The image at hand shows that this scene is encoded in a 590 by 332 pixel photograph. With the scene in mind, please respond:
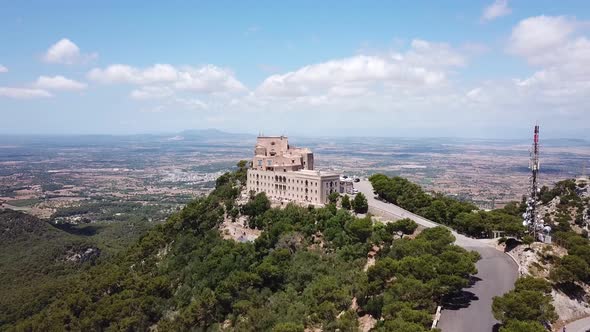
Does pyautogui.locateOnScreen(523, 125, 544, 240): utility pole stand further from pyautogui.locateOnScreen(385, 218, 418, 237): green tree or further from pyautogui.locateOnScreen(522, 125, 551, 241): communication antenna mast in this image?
pyautogui.locateOnScreen(385, 218, 418, 237): green tree

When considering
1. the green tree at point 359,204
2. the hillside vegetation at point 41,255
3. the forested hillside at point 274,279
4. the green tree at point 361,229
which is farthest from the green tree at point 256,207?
the hillside vegetation at point 41,255

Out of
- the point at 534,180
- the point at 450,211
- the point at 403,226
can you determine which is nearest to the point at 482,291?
the point at 403,226

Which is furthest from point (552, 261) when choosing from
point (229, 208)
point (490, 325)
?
point (229, 208)

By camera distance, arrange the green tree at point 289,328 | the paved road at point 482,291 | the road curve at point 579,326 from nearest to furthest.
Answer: the paved road at point 482,291, the green tree at point 289,328, the road curve at point 579,326

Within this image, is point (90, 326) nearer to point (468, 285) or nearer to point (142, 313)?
point (142, 313)

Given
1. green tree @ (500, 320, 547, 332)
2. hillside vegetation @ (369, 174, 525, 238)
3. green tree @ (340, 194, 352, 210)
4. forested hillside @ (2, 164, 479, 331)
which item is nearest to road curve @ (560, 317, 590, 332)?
forested hillside @ (2, 164, 479, 331)

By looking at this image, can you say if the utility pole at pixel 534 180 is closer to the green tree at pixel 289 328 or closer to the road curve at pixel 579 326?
the road curve at pixel 579 326
